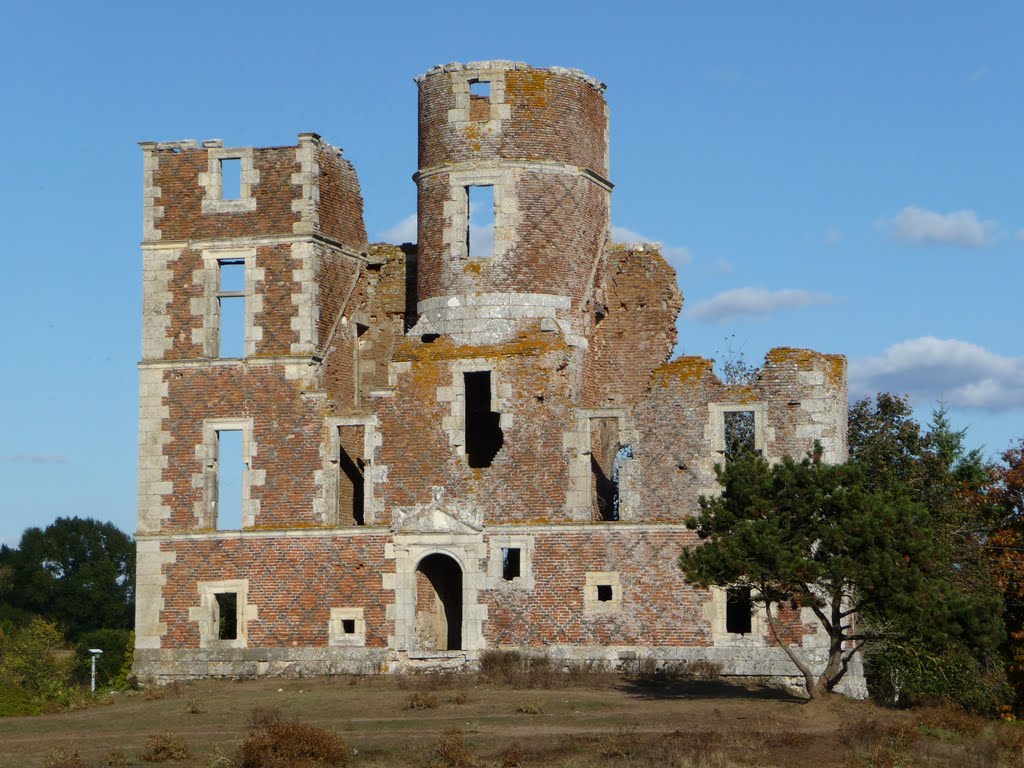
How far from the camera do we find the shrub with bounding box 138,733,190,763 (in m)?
25.6

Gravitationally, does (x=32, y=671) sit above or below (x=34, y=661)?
below

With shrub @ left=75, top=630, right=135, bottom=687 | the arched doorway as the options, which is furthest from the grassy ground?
shrub @ left=75, top=630, right=135, bottom=687

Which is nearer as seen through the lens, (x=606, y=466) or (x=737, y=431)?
(x=606, y=466)

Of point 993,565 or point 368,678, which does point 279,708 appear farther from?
point 993,565

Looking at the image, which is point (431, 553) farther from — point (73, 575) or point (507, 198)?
point (73, 575)

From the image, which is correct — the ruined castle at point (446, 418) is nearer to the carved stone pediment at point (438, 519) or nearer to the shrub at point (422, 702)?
the carved stone pediment at point (438, 519)

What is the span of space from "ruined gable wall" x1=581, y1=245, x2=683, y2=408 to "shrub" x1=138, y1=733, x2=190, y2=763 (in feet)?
45.5

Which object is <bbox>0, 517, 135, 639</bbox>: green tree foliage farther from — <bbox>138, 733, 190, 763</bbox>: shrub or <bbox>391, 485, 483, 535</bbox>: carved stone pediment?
<bbox>138, 733, 190, 763</bbox>: shrub

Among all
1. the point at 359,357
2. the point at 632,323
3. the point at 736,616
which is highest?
the point at 632,323

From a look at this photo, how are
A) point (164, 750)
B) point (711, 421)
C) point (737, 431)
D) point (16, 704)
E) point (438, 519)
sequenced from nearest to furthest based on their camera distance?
point (164, 750) → point (16, 704) → point (711, 421) → point (438, 519) → point (737, 431)

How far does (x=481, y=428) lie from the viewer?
37844mm

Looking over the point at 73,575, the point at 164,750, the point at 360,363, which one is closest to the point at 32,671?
the point at 360,363

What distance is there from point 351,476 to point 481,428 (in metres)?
2.78

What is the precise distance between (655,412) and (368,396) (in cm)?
602
